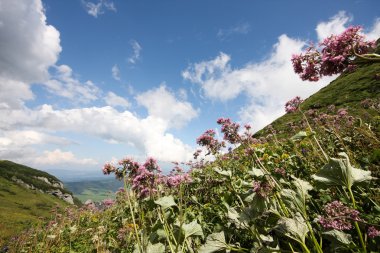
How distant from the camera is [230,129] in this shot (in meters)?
5.78

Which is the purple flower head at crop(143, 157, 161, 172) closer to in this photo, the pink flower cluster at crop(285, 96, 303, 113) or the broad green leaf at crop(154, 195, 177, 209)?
the broad green leaf at crop(154, 195, 177, 209)

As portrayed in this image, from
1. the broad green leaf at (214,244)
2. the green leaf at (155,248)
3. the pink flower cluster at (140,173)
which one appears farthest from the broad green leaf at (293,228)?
the pink flower cluster at (140,173)

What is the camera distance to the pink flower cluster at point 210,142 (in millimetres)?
8383

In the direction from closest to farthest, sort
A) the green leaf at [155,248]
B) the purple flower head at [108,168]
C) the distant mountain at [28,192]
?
the green leaf at [155,248] < the purple flower head at [108,168] < the distant mountain at [28,192]

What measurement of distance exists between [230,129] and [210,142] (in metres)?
2.72

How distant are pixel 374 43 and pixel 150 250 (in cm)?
367

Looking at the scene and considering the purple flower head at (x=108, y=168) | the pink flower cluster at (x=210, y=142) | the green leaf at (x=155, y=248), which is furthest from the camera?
the pink flower cluster at (x=210, y=142)

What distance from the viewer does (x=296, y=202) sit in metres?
2.96

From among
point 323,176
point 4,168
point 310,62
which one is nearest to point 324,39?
point 310,62

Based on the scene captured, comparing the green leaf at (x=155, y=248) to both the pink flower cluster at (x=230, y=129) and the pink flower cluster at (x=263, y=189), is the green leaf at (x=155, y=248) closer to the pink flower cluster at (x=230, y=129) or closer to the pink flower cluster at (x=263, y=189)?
the pink flower cluster at (x=263, y=189)

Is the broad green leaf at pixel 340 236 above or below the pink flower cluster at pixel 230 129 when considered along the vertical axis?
below

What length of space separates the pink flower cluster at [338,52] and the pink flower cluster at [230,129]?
8.80 feet

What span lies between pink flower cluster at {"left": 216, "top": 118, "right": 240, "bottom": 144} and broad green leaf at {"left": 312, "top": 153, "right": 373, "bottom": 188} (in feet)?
8.73

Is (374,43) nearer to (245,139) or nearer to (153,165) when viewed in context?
(245,139)
